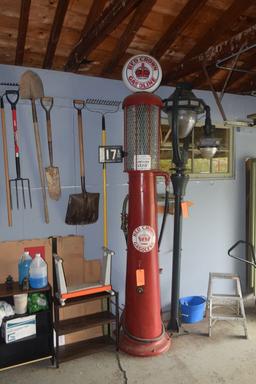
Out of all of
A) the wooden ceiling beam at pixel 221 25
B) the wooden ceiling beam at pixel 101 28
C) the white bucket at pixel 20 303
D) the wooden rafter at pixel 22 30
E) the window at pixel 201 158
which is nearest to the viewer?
the wooden ceiling beam at pixel 101 28

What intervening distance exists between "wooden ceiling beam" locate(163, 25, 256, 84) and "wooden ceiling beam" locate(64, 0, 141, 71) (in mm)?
802

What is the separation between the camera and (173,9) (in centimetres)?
231

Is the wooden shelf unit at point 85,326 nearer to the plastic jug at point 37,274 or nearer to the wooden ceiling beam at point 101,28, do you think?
the plastic jug at point 37,274

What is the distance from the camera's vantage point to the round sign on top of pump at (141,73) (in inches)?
96.0

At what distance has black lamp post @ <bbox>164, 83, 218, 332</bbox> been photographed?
8.41 ft

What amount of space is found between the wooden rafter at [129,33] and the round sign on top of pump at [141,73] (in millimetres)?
170

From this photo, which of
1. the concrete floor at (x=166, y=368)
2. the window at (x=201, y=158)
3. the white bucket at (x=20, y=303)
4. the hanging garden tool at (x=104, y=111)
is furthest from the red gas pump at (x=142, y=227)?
the white bucket at (x=20, y=303)

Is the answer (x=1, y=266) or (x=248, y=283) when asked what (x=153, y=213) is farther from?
(x=248, y=283)

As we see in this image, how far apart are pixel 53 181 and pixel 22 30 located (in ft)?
3.73

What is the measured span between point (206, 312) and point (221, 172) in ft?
4.94

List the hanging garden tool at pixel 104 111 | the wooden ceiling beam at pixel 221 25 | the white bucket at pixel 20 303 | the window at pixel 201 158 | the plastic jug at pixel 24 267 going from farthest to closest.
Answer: the window at pixel 201 158 < the hanging garden tool at pixel 104 111 < the plastic jug at pixel 24 267 < the white bucket at pixel 20 303 < the wooden ceiling beam at pixel 221 25

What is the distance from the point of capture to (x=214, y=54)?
2.53m

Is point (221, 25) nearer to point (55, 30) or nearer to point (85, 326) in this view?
point (55, 30)

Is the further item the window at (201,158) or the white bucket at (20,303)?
the window at (201,158)
